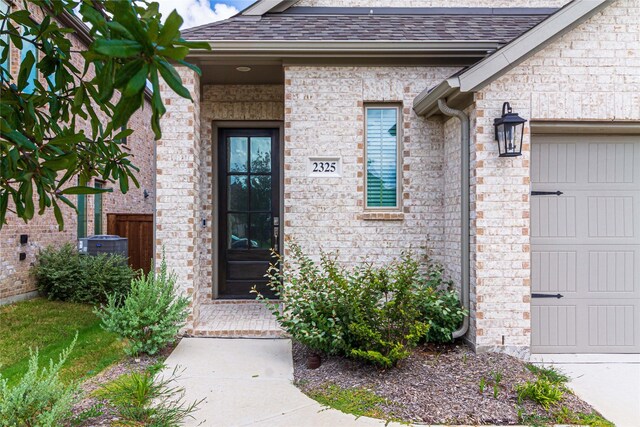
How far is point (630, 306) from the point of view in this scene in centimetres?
495

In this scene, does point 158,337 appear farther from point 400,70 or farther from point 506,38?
point 506,38

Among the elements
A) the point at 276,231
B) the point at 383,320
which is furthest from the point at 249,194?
the point at 383,320

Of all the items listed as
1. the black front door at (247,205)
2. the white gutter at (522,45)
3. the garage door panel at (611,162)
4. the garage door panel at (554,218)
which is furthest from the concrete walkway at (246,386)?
the garage door panel at (611,162)

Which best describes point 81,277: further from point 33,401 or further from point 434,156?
point 434,156

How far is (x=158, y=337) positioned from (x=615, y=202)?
4.87 metres

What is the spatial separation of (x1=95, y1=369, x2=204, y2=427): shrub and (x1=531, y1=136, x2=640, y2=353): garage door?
3.58m

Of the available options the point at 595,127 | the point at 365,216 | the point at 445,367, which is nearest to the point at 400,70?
the point at 365,216

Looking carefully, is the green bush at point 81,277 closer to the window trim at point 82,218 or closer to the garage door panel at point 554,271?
the window trim at point 82,218

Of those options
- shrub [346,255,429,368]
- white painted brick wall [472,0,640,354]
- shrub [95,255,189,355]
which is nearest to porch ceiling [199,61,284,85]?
white painted brick wall [472,0,640,354]

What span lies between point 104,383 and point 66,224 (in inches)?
246

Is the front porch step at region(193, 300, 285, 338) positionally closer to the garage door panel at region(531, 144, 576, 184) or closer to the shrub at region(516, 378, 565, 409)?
the shrub at region(516, 378, 565, 409)

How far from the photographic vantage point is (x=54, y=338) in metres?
5.73

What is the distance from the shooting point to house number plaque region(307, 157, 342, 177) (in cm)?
572

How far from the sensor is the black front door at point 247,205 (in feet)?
23.3
